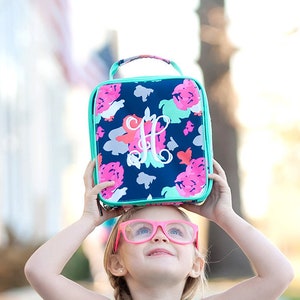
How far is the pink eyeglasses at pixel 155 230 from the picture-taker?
12.1ft

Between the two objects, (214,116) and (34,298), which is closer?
(34,298)

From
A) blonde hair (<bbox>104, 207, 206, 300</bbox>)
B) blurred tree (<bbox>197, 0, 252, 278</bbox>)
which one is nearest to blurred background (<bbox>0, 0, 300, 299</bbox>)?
blurred tree (<bbox>197, 0, 252, 278</bbox>)

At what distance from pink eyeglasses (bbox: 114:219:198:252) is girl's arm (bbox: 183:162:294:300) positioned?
0.42ft

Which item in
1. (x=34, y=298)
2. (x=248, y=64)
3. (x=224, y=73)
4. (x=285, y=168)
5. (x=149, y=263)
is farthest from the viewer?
(x=285, y=168)

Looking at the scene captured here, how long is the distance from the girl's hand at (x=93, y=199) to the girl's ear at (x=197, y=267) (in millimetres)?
311

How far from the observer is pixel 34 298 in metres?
12.5

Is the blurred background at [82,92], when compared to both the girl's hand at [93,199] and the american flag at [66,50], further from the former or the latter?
the girl's hand at [93,199]

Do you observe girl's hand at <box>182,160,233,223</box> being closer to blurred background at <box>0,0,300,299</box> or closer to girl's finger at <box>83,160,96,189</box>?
girl's finger at <box>83,160,96,189</box>

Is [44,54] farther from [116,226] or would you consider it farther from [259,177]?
[116,226]

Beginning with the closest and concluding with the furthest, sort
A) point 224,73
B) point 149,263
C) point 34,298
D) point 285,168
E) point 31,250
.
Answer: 1. point 149,263
2. point 34,298
3. point 31,250
4. point 224,73
5. point 285,168

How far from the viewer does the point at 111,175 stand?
3801 mm

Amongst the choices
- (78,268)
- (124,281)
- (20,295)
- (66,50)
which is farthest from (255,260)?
(66,50)

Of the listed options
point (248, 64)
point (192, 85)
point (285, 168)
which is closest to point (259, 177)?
point (285, 168)

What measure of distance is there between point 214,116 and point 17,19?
335 centimetres
